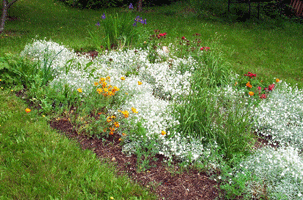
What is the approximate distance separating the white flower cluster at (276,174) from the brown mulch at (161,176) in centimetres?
41

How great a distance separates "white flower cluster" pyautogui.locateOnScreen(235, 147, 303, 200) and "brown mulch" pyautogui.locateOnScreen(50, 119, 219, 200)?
410 mm

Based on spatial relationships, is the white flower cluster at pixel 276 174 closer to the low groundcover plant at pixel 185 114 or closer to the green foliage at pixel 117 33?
the low groundcover plant at pixel 185 114

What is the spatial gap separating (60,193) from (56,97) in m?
1.72

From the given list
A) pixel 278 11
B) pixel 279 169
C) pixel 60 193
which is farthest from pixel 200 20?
pixel 60 193

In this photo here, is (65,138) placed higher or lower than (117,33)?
lower

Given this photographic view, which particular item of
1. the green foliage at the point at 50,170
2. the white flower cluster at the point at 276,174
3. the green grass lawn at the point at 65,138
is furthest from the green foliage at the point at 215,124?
the green foliage at the point at 50,170

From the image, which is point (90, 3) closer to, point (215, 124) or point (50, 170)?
point (215, 124)

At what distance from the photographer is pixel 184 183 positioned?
10.00 feet

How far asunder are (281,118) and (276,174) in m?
1.38

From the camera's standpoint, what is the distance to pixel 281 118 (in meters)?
4.19

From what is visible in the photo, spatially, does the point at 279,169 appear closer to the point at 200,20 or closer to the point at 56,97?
the point at 56,97

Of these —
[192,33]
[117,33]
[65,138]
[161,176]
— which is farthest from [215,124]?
[192,33]

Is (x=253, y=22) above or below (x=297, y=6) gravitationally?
below

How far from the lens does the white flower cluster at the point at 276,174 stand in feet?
9.38
